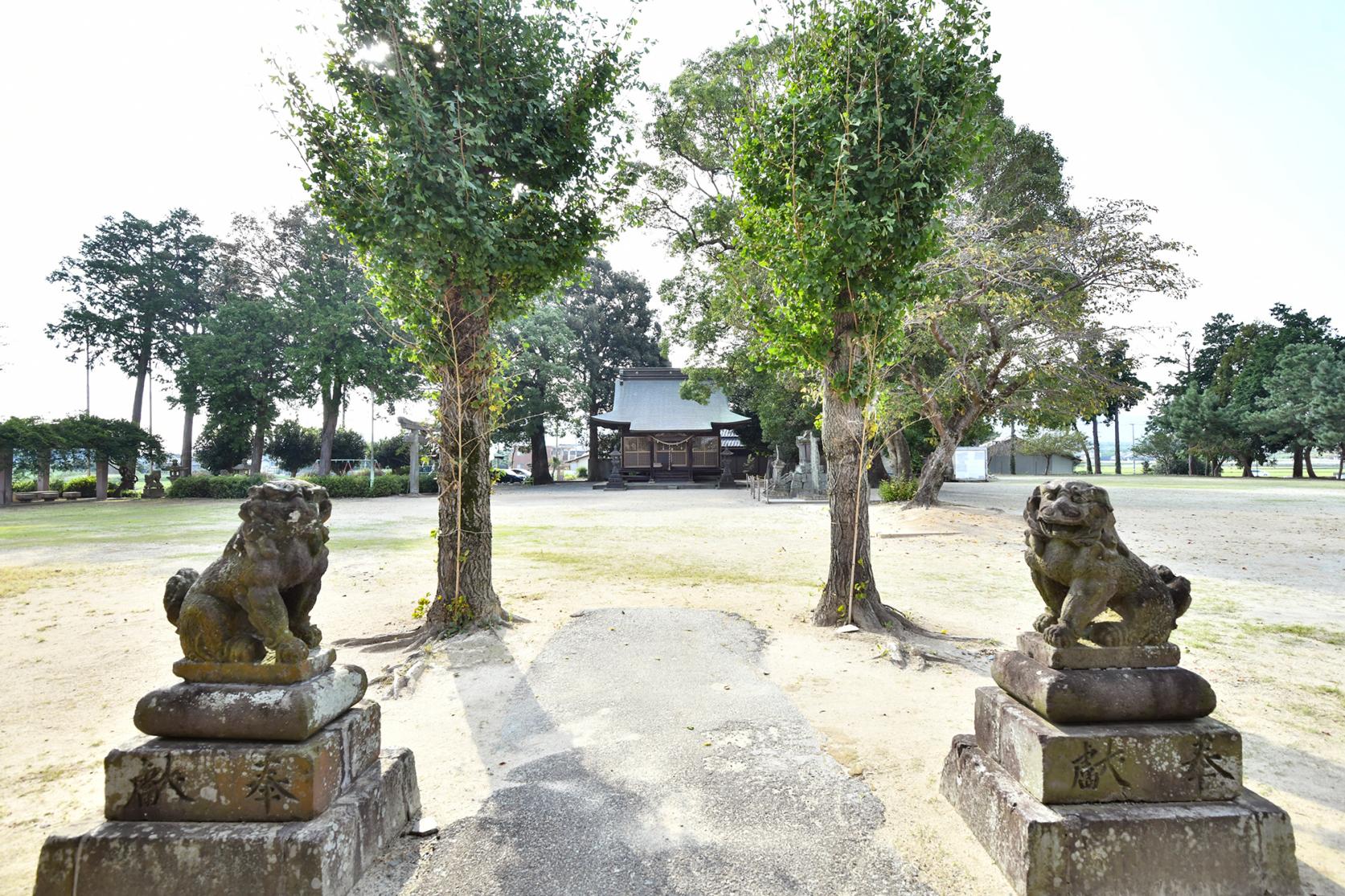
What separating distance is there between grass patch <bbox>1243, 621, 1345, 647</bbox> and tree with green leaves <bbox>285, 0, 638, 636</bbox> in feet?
24.0

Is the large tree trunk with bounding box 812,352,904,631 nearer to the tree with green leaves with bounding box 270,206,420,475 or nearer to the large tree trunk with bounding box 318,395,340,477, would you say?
the tree with green leaves with bounding box 270,206,420,475

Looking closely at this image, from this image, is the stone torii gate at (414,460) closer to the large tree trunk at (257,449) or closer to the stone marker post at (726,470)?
the large tree trunk at (257,449)

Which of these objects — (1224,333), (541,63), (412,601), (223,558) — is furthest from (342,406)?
(1224,333)

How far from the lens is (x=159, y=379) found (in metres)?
31.2

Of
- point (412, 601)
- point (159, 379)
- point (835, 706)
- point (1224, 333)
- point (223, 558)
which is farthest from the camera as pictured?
point (1224, 333)

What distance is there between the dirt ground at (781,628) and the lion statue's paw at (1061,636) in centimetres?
92

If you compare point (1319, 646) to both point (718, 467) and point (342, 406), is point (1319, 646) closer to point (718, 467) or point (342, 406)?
point (718, 467)

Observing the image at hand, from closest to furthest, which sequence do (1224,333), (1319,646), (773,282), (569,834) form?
(569,834) → (1319,646) → (773,282) → (1224,333)

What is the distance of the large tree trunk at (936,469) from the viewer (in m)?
17.0

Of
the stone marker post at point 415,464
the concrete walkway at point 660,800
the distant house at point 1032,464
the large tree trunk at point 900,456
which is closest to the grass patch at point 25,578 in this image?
the concrete walkway at point 660,800

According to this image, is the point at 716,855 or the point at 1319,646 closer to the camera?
the point at 716,855

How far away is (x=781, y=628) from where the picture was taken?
239 inches

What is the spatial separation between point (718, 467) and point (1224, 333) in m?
38.4

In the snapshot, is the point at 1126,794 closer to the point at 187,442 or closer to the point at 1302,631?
the point at 1302,631
